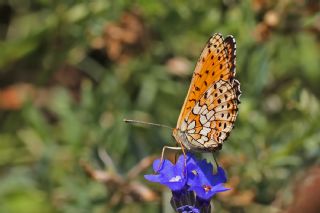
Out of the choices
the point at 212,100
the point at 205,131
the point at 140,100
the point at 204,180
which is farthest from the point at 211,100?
the point at 140,100

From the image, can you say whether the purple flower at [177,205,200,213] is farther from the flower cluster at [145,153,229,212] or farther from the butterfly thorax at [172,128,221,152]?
the butterfly thorax at [172,128,221,152]

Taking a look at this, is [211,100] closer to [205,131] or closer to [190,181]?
[205,131]

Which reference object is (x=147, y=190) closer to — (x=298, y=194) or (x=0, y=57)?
(x=298, y=194)

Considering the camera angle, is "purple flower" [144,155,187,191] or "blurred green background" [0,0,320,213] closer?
"purple flower" [144,155,187,191]

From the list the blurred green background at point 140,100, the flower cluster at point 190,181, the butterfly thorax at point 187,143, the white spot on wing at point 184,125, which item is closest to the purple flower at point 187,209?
the flower cluster at point 190,181

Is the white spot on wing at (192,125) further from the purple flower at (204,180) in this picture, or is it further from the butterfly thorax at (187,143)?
the purple flower at (204,180)

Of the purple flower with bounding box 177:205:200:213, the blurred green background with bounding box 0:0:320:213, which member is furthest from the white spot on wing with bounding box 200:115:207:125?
the blurred green background with bounding box 0:0:320:213
